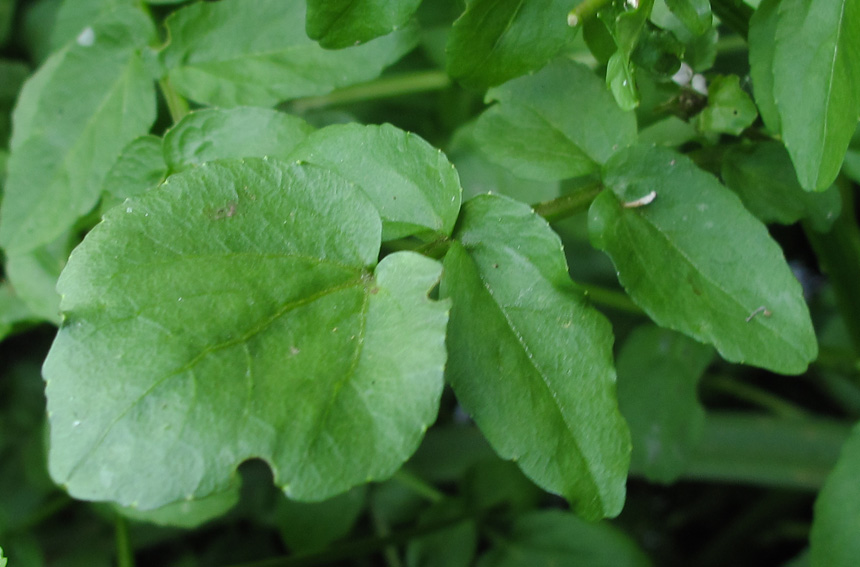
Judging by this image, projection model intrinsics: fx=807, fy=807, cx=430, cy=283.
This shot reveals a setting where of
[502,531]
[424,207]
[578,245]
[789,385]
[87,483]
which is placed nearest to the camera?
[87,483]

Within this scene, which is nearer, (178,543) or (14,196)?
(14,196)

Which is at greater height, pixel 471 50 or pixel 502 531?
pixel 471 50

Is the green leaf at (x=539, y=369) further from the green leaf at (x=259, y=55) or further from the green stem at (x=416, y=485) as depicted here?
the green stem at (x=416, y=485)

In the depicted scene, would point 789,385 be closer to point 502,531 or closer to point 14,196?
point 502,531

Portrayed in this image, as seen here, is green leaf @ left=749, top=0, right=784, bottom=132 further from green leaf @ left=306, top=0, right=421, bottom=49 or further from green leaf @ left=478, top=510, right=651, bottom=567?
green leaf @ left=478, top=510, right=651, bottom=567

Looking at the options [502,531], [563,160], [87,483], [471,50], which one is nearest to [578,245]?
[502,531]

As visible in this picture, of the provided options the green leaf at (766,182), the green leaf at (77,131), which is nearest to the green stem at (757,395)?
the green leaf at (766,182)

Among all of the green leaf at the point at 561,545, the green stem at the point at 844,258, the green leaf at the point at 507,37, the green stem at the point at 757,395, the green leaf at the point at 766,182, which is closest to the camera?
the green leaf at the point at 507,37
